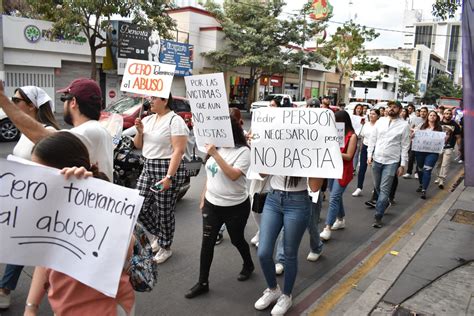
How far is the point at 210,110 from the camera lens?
12.1 ft

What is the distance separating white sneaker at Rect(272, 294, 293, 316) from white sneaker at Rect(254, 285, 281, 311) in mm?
104

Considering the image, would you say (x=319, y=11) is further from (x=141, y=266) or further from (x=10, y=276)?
(x=141, y=266)

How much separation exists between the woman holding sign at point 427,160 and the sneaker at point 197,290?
6223 millimetres

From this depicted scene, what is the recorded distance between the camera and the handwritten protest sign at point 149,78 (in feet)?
13.6

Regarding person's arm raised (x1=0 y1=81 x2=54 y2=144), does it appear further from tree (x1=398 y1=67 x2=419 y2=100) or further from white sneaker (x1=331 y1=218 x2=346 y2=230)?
tree (x1=398 y1=67 x2=419 y2=100)

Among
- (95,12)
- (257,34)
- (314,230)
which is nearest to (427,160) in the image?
(314,230)

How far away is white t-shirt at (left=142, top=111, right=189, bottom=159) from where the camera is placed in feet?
13.4

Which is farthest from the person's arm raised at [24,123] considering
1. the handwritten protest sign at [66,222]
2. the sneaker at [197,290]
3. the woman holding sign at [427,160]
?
the woman holding sign at [427,160]

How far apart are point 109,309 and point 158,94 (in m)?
2.60

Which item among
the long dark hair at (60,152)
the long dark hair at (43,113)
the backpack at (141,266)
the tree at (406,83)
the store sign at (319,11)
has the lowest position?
the backpack at (141,266)

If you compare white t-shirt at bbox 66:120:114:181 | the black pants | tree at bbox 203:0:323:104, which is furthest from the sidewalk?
tree at bbox 203:0:323:104

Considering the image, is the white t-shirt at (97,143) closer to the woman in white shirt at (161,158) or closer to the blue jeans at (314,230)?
the woman in white shirt at (161,158)

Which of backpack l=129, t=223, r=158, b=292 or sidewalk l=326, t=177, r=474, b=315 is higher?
backpack l=129, t=223, r=158, b=292

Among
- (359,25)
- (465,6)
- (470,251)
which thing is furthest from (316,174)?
(359,25)
